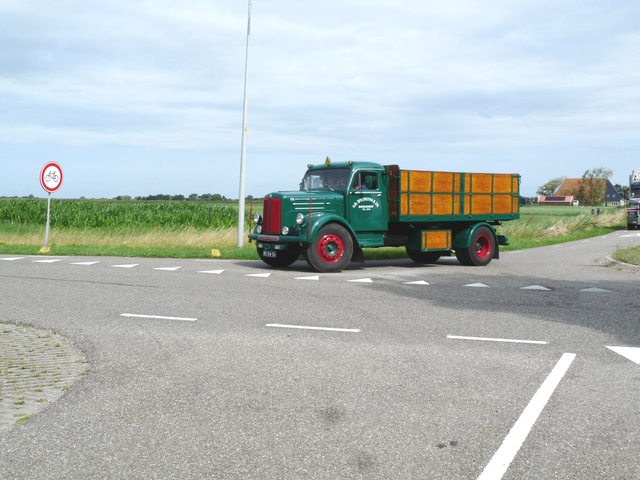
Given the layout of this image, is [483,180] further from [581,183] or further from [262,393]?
[581,183]

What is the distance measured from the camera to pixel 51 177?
2052 centimetres

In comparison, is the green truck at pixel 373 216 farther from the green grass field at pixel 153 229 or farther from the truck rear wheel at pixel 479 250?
the green grass field at pixel 153 229

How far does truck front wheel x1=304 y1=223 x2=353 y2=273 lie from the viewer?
1495 centimetres

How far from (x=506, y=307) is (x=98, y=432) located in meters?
7.00

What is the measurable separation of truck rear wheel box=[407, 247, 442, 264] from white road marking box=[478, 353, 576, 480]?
11.7 m

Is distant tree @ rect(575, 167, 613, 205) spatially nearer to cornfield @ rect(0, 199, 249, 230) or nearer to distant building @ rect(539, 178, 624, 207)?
distant building @ rect(539, 178, 624, 207)

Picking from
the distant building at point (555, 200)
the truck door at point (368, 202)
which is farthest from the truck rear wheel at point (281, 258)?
the distant building at point (555, 200)

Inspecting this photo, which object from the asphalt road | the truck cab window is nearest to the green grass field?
the truck cab window

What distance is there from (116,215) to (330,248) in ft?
82.5

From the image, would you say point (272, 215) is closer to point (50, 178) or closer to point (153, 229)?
point (50, 178)

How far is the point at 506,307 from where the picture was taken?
10141 mm

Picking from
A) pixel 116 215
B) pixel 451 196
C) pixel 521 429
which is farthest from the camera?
pixel 116 215

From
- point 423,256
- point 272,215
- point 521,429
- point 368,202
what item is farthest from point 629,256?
point 521,429

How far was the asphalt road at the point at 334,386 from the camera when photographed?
156 inches
